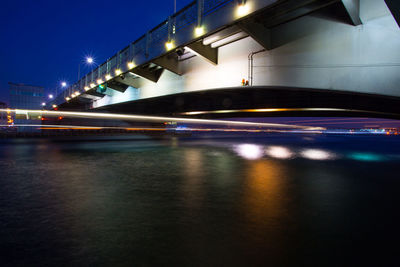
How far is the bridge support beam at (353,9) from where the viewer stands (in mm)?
7945

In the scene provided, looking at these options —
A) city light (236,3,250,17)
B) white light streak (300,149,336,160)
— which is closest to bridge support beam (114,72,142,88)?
city light (236,3,250,17)

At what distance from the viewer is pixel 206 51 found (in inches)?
498

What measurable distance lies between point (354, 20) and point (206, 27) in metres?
5.67

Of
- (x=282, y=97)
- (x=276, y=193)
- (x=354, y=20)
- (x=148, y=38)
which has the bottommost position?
(x=276, y=193)

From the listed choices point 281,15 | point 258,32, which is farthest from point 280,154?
point 281,15

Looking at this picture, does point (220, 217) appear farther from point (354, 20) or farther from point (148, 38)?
point (148, 38)

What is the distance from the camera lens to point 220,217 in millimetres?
3092

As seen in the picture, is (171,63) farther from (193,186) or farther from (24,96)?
(24,96)

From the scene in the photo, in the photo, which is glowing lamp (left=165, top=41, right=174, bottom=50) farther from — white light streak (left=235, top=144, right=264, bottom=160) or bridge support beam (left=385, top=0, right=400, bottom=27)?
bridge support beam (left=385, top=0, right=400, bottom=27)

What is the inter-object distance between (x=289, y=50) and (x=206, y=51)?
444cm

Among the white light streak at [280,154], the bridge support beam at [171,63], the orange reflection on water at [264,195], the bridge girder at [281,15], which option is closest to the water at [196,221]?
the orange reflection on water at [264,195]

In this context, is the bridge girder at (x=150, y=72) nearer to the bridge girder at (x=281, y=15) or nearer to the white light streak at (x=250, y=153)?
the white light streak at (x=250, y=153)

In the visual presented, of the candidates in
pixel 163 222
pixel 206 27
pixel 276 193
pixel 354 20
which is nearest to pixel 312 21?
pixel 354 20

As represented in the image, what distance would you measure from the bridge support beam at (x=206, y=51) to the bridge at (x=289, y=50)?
51 millimetres
